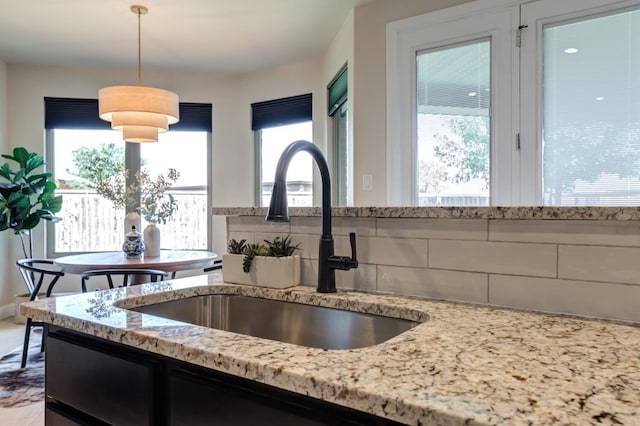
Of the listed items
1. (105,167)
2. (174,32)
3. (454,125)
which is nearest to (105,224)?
(105,167)

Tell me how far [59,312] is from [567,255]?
1.12 m

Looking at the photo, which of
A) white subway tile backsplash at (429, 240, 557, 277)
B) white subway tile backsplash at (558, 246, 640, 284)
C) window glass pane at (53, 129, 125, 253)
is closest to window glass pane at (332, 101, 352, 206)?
window glass pane at (53, 129, 125, 253)

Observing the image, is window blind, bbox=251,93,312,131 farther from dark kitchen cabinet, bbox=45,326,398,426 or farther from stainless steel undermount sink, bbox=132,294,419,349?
dark kitchen cabinet, bbox=45,326,398,426

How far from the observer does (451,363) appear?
0.61 meters

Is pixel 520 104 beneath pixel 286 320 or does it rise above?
above

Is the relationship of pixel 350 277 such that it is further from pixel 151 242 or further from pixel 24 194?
pixel 24 194

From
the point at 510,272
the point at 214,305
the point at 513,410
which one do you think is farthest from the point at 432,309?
the point at 214,305

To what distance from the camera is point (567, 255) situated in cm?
91

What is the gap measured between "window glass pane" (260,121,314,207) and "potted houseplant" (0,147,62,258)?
2.07 m

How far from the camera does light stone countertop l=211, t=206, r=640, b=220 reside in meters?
0.85

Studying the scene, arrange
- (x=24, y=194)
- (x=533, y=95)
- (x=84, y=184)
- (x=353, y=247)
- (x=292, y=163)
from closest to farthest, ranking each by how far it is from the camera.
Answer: (x=353, y=247) < (x=533, y=95) < (x=24, y=194) < (x=292, y=163) < (x=84, y=184)

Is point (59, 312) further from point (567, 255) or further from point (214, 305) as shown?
point (567, 255)

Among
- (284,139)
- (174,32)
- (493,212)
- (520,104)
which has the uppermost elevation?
(174,32)

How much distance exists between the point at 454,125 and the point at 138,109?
208cm
